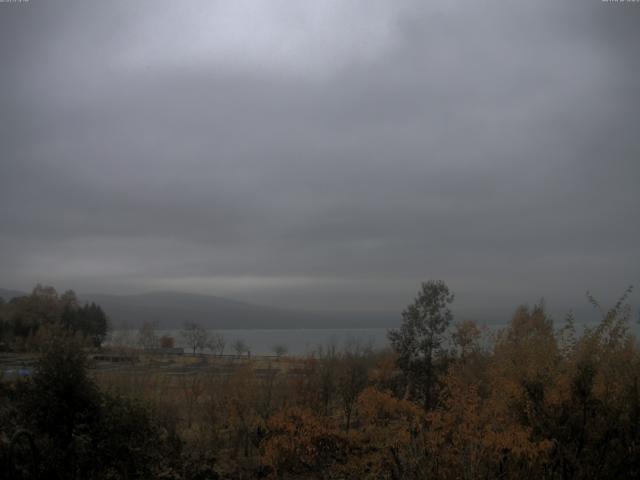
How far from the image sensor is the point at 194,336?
8650 centimetres

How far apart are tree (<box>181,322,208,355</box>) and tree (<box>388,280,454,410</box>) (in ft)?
207

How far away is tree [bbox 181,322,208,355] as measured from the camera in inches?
3317

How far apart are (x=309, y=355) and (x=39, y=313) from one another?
189 feet

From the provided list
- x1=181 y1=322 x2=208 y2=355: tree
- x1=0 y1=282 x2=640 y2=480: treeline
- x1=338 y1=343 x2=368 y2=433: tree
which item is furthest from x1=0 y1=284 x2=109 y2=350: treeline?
x1=0 y1=282 x2=640 y2=480: treeline

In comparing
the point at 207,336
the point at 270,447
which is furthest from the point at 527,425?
the point at 207,336

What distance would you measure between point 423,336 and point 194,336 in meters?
68.4

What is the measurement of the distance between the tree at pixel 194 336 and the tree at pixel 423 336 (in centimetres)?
6311

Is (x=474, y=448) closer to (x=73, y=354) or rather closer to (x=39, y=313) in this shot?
(x=73, y=354)

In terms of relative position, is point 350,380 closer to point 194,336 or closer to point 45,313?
point 45,313

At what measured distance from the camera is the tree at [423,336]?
2309 centimetres

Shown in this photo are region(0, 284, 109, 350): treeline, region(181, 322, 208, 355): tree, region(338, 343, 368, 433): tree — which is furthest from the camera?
region(181, 322, 208, 355): tree

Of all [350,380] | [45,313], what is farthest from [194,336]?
[350,380]

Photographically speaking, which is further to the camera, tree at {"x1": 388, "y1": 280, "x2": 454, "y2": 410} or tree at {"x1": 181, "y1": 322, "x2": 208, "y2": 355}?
tree at {"x1": 181, "y1": 322, "x2": 208, "y2": 355}

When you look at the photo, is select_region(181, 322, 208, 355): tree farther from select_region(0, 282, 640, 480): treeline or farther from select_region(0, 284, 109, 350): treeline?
select_region(0, 282, 640, 480): treeline
